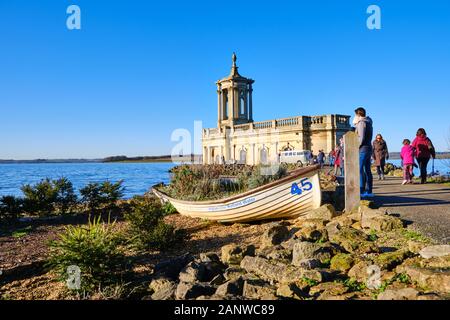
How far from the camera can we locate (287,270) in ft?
15.0

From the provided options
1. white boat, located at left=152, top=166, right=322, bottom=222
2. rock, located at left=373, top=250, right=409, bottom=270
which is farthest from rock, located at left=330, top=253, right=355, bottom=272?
white boat, located at left=152, top=166, right=322, bottom=222

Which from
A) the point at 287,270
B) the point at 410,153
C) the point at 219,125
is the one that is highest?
the point at 219,125

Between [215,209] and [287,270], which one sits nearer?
[287,270]

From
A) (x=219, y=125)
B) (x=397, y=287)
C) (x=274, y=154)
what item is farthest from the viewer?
(x=219, y=125)

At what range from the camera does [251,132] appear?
115 feet

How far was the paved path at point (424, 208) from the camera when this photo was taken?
5406 mm

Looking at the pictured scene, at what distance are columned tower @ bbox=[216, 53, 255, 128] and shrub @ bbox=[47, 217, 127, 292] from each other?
1387 inches

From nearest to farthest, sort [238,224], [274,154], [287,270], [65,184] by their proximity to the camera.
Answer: [287,270], [238,224], [65,184], [274,154]

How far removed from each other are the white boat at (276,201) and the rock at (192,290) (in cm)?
428

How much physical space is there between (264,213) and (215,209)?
4.63 ft

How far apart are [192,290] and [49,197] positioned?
436 inches

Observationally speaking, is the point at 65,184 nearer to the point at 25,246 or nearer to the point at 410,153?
the point at 25,246

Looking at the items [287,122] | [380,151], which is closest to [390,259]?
[380,151]

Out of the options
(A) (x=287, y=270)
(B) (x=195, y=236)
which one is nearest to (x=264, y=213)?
(B) (x=195, y=236)
